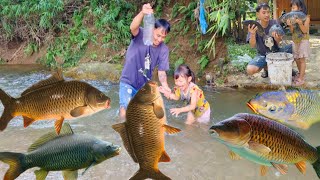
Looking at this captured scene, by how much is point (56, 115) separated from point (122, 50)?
9.74m

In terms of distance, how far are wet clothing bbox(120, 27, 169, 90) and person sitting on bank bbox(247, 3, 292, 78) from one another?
6.74 ft

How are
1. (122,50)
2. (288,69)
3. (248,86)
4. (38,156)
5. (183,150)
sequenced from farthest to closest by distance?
(122,50), (248,86), (288,69), (183,150), (38,156)

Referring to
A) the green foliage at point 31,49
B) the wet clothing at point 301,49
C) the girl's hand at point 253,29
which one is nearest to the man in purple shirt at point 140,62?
the girl's hand at point 253,29

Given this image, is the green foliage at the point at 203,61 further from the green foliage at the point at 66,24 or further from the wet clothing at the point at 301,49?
the wet clothing at the point at 301,49

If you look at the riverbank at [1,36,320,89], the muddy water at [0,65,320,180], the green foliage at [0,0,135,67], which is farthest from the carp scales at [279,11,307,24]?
the green foliage at [0,0,135,67]

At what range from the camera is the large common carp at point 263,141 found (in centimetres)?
172

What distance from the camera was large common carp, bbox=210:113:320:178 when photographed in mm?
1717

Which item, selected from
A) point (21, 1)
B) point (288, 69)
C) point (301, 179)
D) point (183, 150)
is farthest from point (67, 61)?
point (301, 179)

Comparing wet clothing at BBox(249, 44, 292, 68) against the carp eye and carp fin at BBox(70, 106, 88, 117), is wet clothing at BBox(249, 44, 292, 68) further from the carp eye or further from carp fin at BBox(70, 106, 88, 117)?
carp fin at BBox(70, 106, 88, 117)

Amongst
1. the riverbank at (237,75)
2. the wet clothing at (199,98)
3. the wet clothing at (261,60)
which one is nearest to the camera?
the wet clothing at (199,98)

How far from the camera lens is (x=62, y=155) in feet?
6.28

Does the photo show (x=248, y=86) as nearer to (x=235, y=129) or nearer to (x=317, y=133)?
(x=317, y=133)

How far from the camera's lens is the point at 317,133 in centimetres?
585

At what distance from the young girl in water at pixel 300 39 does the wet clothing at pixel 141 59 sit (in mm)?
2791
